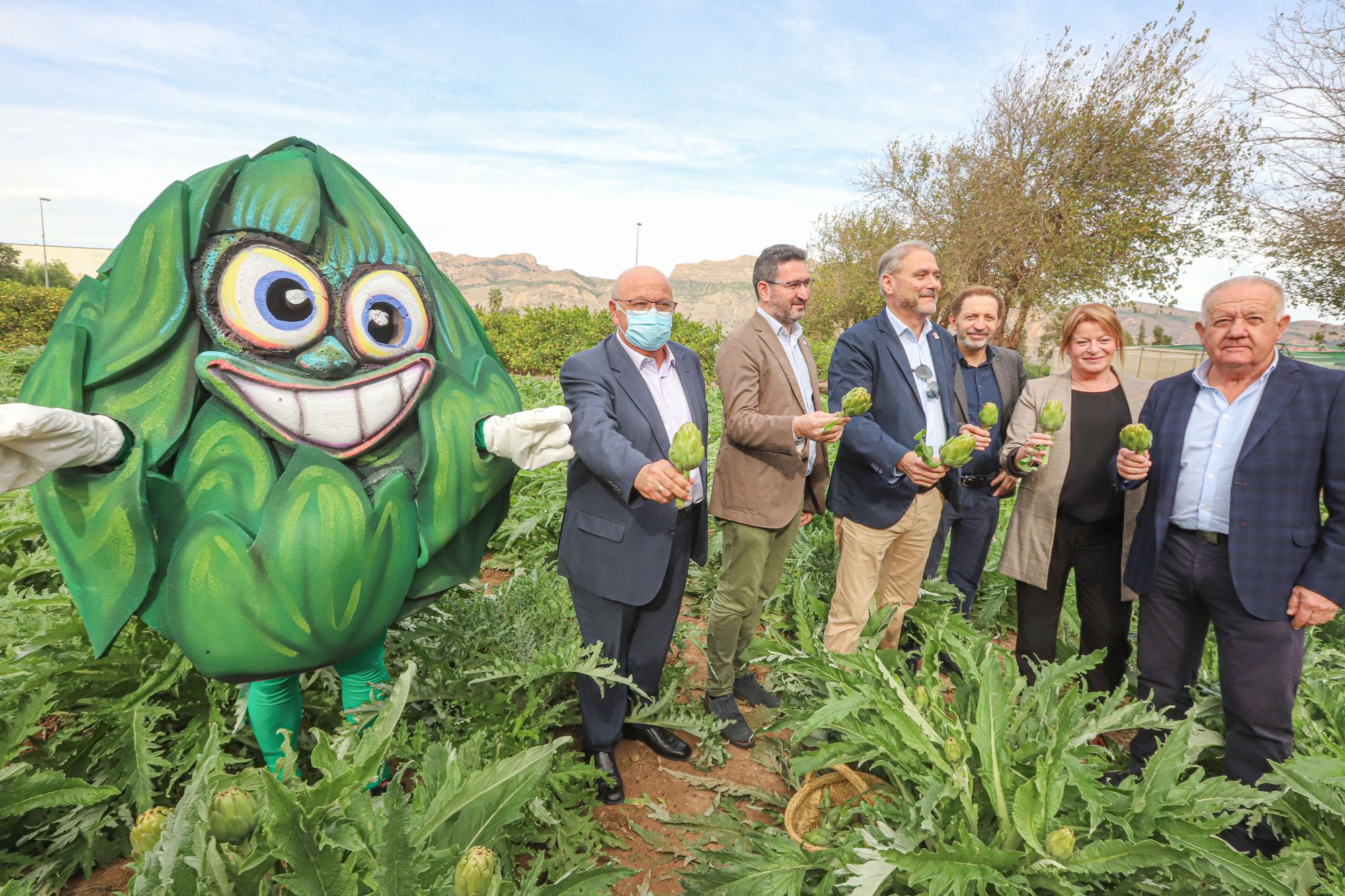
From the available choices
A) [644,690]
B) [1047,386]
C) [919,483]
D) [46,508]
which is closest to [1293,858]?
[919,483]

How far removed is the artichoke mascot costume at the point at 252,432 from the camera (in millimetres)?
1587

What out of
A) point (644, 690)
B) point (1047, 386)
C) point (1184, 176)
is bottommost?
point (644, 690)

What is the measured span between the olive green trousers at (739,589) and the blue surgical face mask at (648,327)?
944 mm

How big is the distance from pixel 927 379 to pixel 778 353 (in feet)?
2.23

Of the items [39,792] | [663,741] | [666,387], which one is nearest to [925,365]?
[666,387]

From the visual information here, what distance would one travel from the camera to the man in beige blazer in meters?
2.85

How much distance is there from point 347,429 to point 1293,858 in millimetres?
2862

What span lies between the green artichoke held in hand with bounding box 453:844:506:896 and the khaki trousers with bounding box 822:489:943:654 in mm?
2077

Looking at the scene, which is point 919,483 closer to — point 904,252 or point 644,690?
point 904,252

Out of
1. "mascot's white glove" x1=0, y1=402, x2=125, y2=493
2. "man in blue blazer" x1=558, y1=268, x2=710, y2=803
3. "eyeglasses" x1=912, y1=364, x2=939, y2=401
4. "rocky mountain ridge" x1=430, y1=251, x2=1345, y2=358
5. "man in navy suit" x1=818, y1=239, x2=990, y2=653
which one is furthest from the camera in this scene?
"rocky mountain ridge" x1=430, y1=251, x2=1345, y2=358

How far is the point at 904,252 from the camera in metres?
A: 2.85

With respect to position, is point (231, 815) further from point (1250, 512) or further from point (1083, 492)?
point (1083, 492)

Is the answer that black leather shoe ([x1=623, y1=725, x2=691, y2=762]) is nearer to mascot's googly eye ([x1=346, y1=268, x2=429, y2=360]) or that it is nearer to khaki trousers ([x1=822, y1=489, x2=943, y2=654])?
khaki trousers ([x1=822, y1=489, x2=943, y2=654])

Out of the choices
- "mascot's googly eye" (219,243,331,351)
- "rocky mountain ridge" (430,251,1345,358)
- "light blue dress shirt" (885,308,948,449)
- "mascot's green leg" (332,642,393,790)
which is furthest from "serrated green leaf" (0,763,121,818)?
"rocky mountain ridge" (430,251,1345,358)
